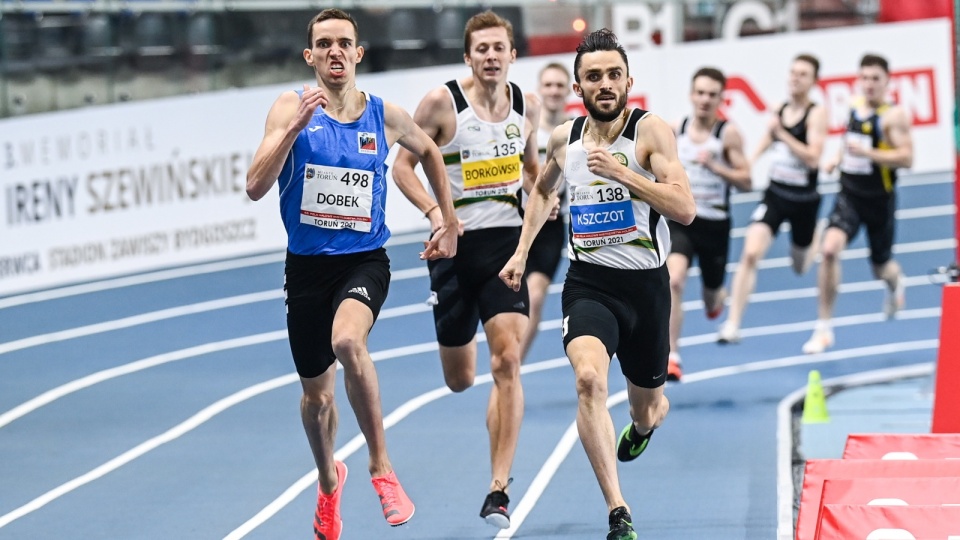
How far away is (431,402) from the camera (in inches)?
435

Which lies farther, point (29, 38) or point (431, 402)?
point (29, 38)

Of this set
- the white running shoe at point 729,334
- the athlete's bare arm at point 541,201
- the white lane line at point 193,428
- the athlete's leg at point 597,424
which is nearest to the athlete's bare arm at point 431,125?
the athlete's bare arm at point 541,201

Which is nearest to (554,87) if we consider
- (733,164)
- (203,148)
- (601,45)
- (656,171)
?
(733,164)

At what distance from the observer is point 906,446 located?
297 inches

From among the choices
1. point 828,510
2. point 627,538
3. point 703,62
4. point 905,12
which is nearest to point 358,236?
point 627,538

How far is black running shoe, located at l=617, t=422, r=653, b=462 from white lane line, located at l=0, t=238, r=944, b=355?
21.5ft

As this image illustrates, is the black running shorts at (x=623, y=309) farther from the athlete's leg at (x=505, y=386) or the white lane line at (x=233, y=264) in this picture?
the white lane line at (x=233, y=264)

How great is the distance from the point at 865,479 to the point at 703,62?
13.8m

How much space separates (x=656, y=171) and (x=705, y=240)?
4.79 m

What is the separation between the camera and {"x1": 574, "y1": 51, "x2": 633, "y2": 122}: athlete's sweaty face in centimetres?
682

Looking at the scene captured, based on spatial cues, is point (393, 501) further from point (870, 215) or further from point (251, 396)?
point (870, 215)

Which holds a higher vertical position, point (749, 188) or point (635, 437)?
point (749, 188)

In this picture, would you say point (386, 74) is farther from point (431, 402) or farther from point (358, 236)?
point (358, 236)

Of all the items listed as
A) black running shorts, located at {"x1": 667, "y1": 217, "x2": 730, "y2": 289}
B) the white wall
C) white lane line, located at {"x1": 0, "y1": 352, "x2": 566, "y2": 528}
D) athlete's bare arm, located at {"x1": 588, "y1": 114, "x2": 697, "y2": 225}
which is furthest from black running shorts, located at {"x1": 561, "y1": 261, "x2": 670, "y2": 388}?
the white wall
